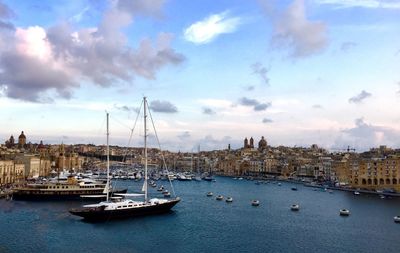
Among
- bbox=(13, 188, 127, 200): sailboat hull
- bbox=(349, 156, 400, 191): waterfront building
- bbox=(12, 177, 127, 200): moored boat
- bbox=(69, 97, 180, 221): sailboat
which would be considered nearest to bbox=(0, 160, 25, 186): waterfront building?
bbox=(12, 177, 127, 200): moored boat

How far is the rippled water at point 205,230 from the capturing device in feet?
118

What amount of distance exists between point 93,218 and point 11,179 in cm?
4536

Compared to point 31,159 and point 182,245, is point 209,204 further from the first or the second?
point 31,159

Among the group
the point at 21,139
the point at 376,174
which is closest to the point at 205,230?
the point at 376,174

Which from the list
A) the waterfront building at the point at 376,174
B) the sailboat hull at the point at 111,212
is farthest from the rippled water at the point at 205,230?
the waterfront building at the point at 376,174

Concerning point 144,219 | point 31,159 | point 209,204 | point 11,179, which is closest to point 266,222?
point 144,219

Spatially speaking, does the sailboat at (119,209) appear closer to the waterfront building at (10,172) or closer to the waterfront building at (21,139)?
the waterfront building at (10,172)

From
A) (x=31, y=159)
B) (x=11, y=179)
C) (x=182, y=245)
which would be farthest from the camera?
(x=31, y=159)

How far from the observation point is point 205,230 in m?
43.0

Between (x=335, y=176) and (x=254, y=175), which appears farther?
(x=254, y=175)

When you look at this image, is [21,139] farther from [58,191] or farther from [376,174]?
[376,174]

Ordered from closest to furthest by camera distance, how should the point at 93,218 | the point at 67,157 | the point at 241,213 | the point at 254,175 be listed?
the point at 93,218, the point at 241,213, the point at 67,157, the point at 254,175

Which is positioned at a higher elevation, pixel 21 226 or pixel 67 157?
pixel 67 157

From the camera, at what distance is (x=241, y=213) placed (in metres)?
55.8
